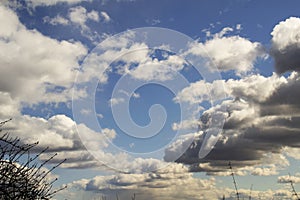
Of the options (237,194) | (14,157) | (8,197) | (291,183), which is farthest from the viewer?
(237,194)

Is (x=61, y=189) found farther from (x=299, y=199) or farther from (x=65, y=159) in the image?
(x=299, y=199)

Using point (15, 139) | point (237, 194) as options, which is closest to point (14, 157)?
point (15, 139)

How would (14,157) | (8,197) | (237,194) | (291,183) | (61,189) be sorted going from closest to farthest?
1. (8,197)
2. (14,157)
3. (61,189)
4. (291,183)
5. (237,194)

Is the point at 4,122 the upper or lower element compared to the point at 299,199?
upper

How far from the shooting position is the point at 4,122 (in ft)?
38.1

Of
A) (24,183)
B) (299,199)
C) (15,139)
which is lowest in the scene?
(299,199)

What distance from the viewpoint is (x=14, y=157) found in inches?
447

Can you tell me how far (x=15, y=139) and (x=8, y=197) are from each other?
4.81ft

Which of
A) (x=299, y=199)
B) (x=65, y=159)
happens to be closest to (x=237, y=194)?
(x=299, y=199)

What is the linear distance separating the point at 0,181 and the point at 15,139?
1.09 metres

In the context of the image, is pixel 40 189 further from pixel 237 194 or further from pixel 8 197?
pixel 237 194

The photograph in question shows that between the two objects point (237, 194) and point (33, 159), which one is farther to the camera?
point (237, 194)

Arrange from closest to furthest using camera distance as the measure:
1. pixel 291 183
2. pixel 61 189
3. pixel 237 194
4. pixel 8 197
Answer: pixel 8 197 → pixel 61 189 → pixel 291 183 → pixel 237 194

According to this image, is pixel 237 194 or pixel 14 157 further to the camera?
pixel 237 194
